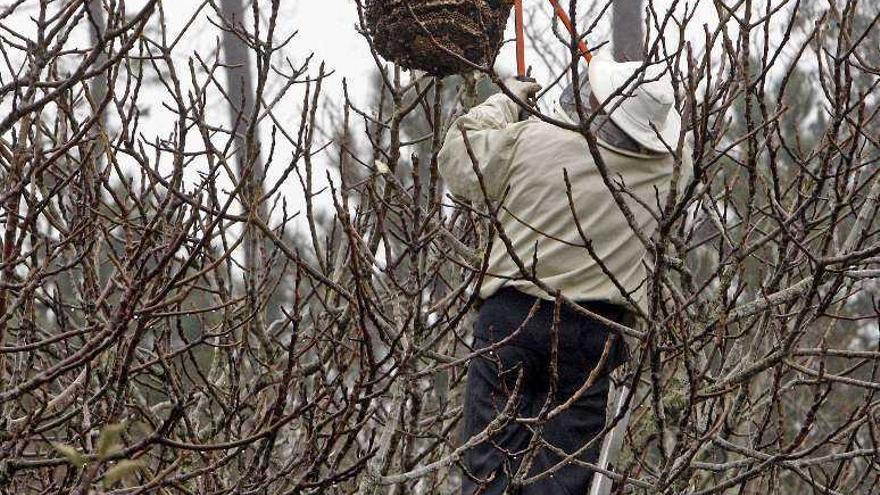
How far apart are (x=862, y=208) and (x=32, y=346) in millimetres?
2596

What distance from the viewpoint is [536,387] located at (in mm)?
4383

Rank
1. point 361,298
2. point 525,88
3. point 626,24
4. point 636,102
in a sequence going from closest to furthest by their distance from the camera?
1. point 361,298
2. point 636,102
3. point 525,88
4. point 626,24

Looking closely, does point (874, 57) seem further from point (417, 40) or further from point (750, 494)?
point (417, 40)

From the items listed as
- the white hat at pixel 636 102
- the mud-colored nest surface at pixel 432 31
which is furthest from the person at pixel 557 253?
the mud-colored nest surface at pixel 432 31

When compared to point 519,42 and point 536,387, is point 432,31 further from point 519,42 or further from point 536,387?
point 536,387

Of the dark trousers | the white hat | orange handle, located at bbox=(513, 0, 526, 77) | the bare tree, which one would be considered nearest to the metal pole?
the bare tree

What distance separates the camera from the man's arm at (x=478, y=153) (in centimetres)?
432

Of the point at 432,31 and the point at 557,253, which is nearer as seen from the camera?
the point at 432,31

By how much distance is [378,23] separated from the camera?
4.19m

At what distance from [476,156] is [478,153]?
0.7 inches

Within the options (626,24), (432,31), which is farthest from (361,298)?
(626,24)

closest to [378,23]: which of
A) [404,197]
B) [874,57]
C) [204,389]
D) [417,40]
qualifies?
[417,40]

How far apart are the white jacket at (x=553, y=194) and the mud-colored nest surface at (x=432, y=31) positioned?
0.26 metres

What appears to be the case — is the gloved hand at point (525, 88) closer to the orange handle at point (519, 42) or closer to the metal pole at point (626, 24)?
the orange handle at point (519, 42)
